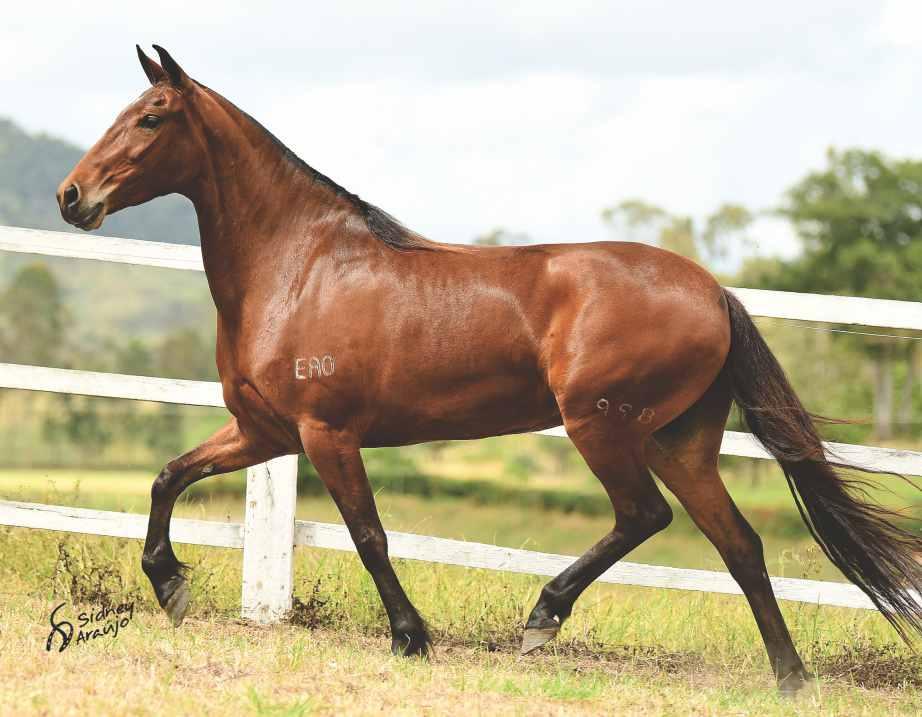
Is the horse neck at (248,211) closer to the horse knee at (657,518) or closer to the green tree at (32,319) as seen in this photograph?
the horse knee at (657,518)

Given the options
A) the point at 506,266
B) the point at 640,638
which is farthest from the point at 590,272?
the point at 640,638

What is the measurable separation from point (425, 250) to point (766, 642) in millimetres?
2014

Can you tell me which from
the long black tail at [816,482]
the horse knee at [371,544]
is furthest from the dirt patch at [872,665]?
the horse knee at [371,544]

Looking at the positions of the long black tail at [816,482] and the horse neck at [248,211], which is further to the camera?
the horse neck at [248,211]

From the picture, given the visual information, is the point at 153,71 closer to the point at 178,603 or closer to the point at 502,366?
the point at 502,366

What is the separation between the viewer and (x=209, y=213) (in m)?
4.54

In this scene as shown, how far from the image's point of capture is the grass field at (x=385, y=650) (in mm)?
3529

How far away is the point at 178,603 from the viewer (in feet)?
15.4

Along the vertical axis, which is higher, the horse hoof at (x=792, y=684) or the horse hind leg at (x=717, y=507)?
the horse hind leg at (x=717, y=507)

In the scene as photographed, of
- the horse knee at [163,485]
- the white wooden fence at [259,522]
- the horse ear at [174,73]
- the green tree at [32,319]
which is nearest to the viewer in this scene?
the horse ear at [174,73]

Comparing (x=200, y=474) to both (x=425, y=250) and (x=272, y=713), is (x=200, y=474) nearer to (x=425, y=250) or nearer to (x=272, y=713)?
(x=425, y=250)

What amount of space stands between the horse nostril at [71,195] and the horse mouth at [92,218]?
0.22ft

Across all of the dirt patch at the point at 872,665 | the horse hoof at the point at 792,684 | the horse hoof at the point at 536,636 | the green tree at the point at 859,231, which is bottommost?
the dirt patch at the point at 872,665
